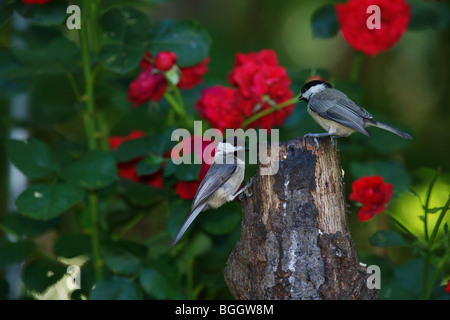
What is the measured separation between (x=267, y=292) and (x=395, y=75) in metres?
3.10

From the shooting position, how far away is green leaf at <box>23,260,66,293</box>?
2.28 meters

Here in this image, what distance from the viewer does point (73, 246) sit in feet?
7.62

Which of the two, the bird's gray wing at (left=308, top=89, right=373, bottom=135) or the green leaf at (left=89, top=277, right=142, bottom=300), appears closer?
the bird's gray wing at (left=308, top=89, right=373, bottom=135)

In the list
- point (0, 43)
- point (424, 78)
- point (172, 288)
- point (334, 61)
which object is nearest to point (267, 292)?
point (172, 288)

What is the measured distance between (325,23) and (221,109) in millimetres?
866

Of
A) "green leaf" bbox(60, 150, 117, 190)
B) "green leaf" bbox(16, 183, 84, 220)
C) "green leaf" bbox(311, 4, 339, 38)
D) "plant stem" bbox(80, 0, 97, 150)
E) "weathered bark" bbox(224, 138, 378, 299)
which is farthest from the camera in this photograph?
"green leaf" bbox(311, 4, 339, 38)

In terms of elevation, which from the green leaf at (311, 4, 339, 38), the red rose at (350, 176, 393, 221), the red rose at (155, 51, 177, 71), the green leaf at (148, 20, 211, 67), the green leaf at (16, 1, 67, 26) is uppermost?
the green leaf at (311, 4, 339, 38)

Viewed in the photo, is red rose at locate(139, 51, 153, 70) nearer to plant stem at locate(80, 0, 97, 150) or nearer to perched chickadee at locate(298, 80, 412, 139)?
plant stem at locate(80, 0, 97, 150)

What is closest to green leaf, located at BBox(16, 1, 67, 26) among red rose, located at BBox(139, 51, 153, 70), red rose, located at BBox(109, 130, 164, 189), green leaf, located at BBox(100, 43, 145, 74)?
green leaf, located at BBox(100, 43, 145, 74)

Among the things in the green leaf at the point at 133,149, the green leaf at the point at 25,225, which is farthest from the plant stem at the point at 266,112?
the green leaf at the point at 25,225

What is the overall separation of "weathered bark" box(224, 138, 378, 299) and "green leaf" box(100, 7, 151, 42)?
0.86 metres

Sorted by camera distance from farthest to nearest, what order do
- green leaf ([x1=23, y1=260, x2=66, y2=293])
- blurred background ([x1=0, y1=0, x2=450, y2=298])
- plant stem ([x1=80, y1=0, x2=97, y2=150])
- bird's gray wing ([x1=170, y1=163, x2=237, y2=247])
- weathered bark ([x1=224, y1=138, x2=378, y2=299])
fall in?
1. blurred background ([x1=0, y1=0, x2=450, y2=298])
2. green leaf ([x1=23, y1=260, x2=66, y2=293])
3. plant stem ([x1=80, y1=0, x2=97, y2=150])
4. bird's gray wing ([x1=170, y1=163, x2=237, y2=247])
5. weathered bark ([x1=224, y1=138, x2=378, y2=299])

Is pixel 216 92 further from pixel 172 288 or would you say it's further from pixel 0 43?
pixel 0 43

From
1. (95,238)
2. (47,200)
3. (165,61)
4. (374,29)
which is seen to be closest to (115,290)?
(95,238)
